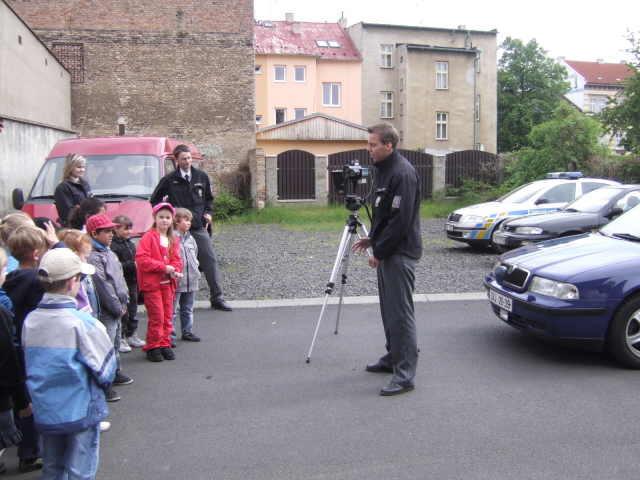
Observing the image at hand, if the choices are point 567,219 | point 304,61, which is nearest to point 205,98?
point 567,219

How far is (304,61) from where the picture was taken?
44969 millimetres

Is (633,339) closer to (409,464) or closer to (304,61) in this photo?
(409,464)

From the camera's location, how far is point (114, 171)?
9711 mm

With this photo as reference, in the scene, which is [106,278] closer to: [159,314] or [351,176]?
[159,314]

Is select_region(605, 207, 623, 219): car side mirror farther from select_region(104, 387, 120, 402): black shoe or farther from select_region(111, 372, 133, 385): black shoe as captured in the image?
select_region(104, 387, 120, 402): black shoe

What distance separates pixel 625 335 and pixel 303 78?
41.9 metres

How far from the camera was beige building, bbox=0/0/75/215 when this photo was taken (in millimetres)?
13531

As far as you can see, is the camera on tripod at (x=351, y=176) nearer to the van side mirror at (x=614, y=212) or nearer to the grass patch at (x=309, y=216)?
the van side mirror at (x=614, y=212)

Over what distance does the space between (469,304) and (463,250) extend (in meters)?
5.59

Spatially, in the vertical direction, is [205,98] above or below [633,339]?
above

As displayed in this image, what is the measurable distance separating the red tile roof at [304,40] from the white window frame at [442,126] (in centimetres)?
764

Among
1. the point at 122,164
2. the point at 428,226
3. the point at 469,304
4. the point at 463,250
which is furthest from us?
the point at 428,226

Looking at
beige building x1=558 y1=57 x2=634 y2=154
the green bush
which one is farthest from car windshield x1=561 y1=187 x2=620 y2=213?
beige building x1=558 y1=57 x2=634 y2=154

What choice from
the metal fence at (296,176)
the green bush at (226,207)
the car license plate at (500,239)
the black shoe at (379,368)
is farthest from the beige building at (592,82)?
the black shoe at (379,368)
